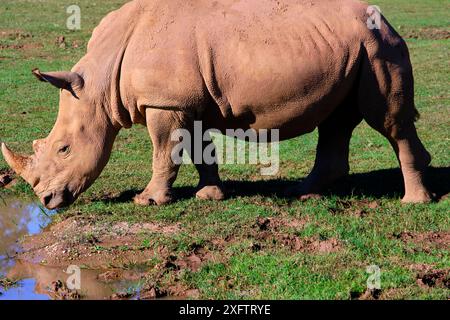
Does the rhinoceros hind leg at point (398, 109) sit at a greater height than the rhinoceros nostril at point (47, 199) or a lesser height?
greater

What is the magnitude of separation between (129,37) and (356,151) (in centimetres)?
377

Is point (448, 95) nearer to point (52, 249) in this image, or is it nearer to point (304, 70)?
point (304, 70)

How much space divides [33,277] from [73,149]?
1.55 meters

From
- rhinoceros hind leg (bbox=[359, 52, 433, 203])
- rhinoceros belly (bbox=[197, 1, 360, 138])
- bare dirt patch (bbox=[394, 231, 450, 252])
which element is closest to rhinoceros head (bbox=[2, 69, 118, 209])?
rhinoceros belly (bbox=[197, 1, 360, 138])

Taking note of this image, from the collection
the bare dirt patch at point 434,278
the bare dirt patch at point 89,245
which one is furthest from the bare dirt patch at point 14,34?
the bare dirt patch at point 434,278

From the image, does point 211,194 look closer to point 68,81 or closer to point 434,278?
point 68,81

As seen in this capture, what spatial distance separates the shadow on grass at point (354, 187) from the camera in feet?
28.7

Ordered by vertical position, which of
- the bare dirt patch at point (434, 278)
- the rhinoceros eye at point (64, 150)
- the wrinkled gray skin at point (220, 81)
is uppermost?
the wrinkled gray skin at point (220, 81)

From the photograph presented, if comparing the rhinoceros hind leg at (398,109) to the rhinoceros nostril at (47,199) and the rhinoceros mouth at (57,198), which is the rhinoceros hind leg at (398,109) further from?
the rhinoceros nostril at (47,199)

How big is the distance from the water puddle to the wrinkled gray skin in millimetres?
436

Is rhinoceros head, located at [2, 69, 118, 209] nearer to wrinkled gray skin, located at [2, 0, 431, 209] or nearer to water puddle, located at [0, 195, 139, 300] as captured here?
wrinkled gray skin, located at [2, 0, 431, 209]

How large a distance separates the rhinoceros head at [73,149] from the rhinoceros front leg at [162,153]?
20.2 inches

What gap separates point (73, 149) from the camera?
26.9 ft
